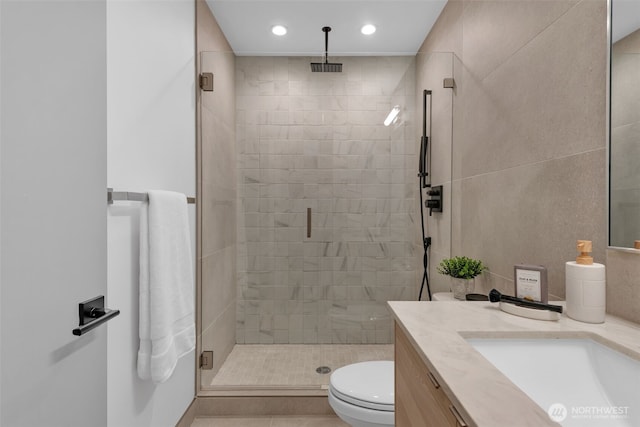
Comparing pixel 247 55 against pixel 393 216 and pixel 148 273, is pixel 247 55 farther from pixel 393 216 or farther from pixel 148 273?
pixel 148 273

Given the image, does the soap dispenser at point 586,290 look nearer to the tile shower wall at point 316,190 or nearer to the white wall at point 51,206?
the white wall at point 51,206

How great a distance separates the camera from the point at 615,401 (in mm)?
676

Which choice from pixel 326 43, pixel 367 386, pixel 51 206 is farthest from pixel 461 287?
pixel 326 43

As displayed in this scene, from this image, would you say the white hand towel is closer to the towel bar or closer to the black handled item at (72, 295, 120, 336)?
the towel bar

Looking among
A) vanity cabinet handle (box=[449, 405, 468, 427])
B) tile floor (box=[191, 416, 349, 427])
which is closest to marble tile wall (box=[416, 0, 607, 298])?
vanity cabinet handle (box=[449, 405, 468, 427])

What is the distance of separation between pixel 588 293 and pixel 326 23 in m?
2.10

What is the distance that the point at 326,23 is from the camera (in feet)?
7.33

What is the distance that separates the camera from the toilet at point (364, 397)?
1.33 m

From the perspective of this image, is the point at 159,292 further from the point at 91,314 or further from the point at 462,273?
the point at 462,273

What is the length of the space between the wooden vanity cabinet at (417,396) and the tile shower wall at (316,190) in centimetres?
126

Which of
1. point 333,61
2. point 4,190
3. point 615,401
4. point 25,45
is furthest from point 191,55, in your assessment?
point 615,401

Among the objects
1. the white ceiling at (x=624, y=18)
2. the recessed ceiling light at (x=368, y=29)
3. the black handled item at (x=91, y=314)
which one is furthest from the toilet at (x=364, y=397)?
the recessed ceiling light at (x=368, y=29)

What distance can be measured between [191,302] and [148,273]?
11.4 inches

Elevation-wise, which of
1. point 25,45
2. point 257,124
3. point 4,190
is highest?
point 257,124
